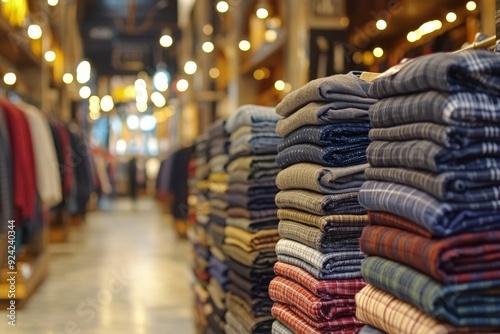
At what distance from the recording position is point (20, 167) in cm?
491

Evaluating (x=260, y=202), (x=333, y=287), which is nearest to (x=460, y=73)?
(x=333, y=287)

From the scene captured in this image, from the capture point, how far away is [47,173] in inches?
215

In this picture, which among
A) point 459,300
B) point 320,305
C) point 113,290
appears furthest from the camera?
point 113,290

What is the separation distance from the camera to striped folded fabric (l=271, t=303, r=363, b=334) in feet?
5.97

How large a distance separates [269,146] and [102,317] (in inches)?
93.6

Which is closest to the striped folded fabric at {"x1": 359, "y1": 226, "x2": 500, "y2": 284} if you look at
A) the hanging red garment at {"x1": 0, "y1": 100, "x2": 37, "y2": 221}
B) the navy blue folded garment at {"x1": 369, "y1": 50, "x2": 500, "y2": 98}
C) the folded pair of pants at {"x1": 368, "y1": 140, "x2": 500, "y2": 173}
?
the folded pair of pants at {"x1": 368, "y1": 140, "x2": 500, "y2": 173}

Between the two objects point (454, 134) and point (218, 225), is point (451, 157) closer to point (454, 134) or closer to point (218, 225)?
point (454, 134)

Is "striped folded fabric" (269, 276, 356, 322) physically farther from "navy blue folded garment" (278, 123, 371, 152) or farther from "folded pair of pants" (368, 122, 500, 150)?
"folded pair of pants" (368, 122, 500, 150)

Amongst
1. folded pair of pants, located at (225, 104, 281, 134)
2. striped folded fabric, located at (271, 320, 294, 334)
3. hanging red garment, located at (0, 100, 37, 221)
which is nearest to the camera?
striped folded fabric, located at (271, 320, 294, 334)

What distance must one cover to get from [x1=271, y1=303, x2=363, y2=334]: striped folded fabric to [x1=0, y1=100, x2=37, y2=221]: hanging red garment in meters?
3.16

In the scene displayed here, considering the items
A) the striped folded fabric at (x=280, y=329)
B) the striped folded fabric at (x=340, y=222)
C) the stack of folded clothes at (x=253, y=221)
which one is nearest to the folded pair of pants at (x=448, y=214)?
the striped folded fabric at (x=340, y=222)

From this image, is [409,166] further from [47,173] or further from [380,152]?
[47,173]

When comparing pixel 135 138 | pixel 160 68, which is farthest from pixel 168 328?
pixel 135 138

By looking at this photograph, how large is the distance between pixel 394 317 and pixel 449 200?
0.90 ft
